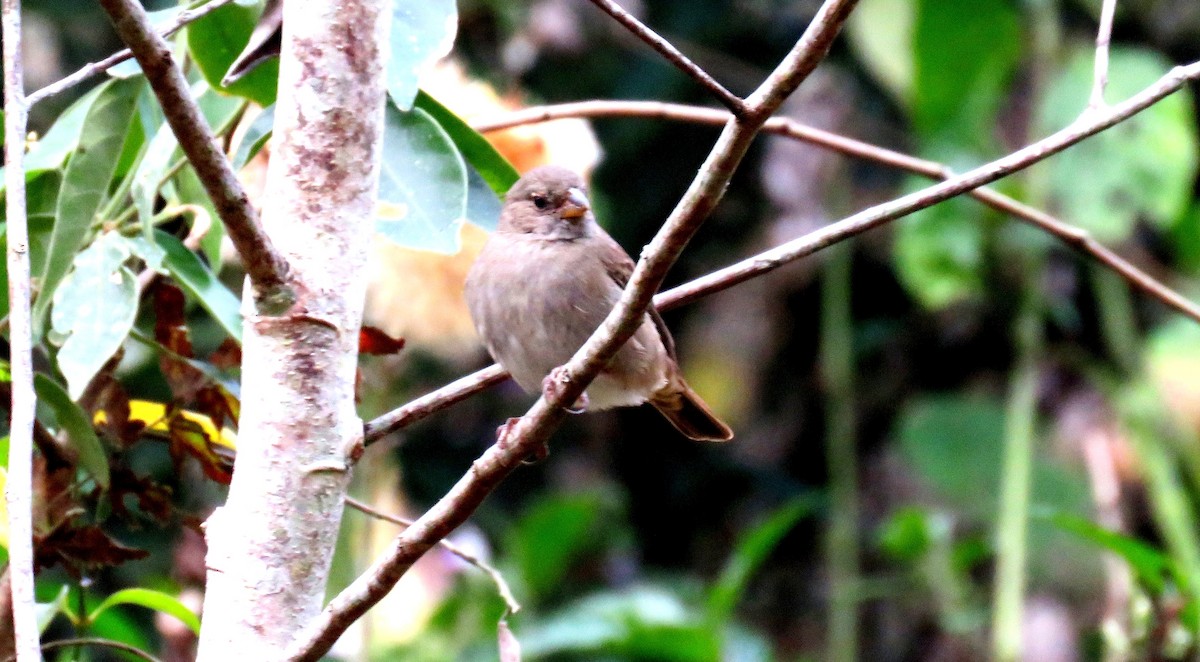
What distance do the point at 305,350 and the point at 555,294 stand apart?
124cm

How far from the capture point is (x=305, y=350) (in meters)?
1.70

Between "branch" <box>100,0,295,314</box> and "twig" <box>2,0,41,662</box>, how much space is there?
22 centimetres

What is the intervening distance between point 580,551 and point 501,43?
2.10 meters

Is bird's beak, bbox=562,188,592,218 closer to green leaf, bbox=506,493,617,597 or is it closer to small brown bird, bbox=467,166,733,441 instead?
small brown bird, bbox=467,166,733,441

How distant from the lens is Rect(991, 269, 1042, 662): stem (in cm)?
443

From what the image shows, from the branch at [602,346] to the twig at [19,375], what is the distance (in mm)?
287

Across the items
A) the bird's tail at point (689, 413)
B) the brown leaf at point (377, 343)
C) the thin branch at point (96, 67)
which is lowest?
the bird's tail at point (689, 413)

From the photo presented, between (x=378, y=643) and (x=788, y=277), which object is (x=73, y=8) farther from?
(x=788, y=277)

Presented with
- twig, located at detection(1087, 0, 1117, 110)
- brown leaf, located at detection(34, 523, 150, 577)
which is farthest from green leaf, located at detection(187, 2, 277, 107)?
twig, located at detection(1087, 0, 1117, 110)

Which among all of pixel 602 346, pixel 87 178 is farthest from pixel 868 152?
pixel 87 178

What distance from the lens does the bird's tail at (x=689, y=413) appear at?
3260mm

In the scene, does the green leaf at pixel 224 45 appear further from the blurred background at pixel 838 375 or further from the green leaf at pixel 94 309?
the blurred background at pixel 838 375

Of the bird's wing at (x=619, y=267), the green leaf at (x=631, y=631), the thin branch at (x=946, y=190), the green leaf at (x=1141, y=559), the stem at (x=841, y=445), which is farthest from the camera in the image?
the stem at (x=841, y=445)

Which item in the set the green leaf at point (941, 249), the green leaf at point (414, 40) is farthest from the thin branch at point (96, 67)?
the green leaf at point (941, 249)
